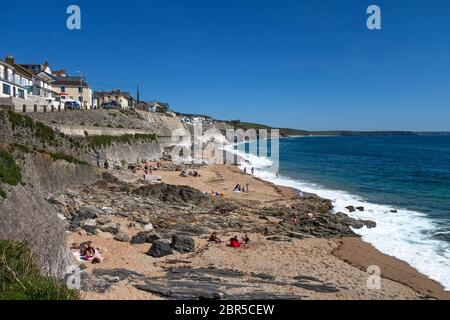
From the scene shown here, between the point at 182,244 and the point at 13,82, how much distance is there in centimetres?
3925

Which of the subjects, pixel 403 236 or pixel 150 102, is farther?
pixel 150 102

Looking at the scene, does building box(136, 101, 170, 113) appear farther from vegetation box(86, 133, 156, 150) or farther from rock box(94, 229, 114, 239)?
rock box(94, 229, 114, 239)

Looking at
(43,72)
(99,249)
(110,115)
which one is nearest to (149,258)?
(99,249)

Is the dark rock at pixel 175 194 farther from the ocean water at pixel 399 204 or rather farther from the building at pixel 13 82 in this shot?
the building at pixel 13 82

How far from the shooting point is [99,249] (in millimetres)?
16328

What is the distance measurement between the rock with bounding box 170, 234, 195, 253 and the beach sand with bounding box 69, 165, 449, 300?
37 cm

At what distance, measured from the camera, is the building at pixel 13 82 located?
4344 centimetres

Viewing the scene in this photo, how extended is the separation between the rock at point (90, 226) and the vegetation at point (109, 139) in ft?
66.6

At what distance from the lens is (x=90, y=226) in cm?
1855

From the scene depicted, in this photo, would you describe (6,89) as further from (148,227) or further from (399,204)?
→ (399,204)

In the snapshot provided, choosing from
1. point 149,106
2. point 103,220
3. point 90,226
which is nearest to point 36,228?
point 90,226
